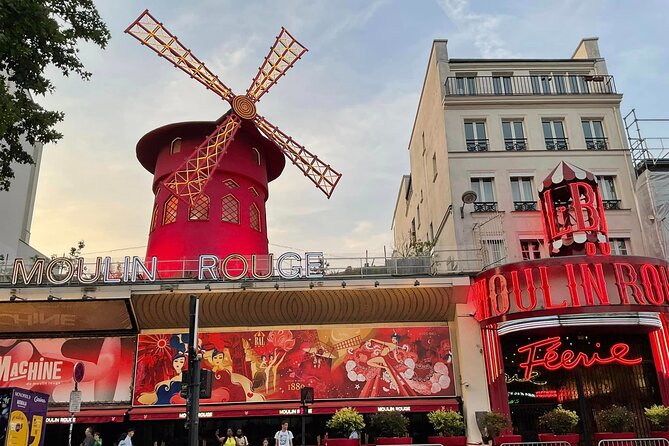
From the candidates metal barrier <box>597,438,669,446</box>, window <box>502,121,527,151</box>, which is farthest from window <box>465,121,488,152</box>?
metal barrier <box>597,438,669,446</box>

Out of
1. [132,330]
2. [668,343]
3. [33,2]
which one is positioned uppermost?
[33,2]

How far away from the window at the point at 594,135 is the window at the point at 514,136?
172 cm

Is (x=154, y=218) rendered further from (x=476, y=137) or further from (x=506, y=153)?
(x=506, y=153)

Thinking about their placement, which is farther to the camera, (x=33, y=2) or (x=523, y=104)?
(x=523, y=104)

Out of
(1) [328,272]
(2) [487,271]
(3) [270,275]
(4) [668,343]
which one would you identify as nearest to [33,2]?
(3) [270,275]

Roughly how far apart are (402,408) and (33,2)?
34.7 ft

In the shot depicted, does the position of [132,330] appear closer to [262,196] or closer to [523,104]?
[262,196]

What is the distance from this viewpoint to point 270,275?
13.1 m

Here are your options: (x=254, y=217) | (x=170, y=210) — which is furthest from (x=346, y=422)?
(x=170, y=210)

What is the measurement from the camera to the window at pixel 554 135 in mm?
15281

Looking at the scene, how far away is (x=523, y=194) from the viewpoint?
14812mm

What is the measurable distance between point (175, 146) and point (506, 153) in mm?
9254

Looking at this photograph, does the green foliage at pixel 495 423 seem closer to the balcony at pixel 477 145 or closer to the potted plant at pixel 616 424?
the potted plant at pixel 616 424

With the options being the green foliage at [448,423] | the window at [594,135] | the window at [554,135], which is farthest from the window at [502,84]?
the green foliage at [448,423]
